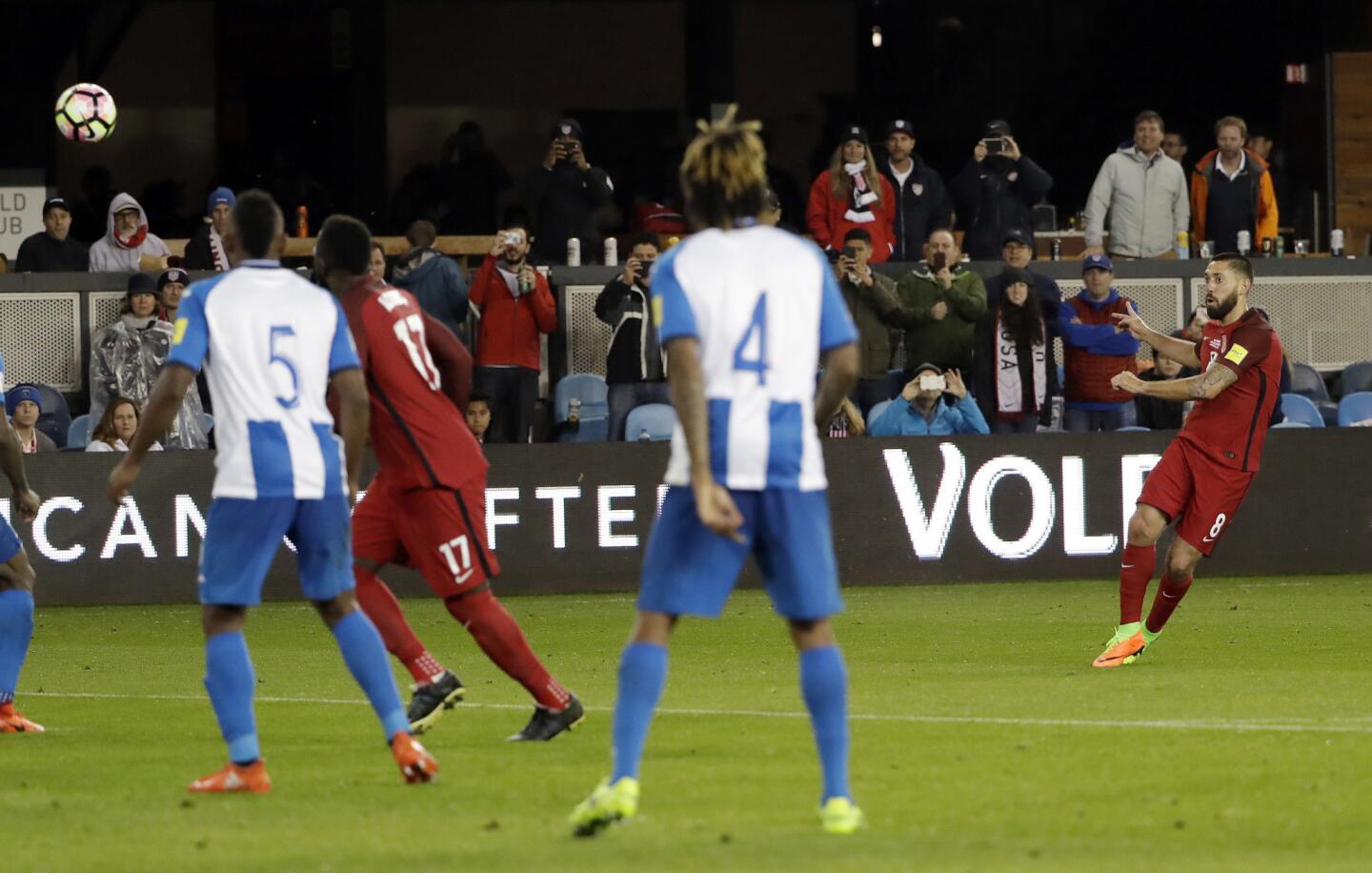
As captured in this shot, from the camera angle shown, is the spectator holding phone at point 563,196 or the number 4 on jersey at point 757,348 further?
the spectator holding phone at point 563,196

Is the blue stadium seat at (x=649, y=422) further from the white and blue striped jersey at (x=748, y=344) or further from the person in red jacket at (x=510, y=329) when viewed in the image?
the white and blue striped jersey at (x=748, y=344)

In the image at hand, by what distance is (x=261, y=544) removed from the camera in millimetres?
7719

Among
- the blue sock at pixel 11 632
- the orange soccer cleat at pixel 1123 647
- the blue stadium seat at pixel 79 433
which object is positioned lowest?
the orange soccer cleat at pixel 1123 647

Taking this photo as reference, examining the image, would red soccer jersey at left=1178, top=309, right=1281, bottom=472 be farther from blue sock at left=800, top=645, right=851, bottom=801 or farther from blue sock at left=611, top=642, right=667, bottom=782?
blue sock at left=611, top=642, right=667, bottom=782

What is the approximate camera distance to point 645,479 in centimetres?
1736

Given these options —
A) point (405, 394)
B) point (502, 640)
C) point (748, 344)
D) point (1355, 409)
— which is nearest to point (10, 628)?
point (405, 394)

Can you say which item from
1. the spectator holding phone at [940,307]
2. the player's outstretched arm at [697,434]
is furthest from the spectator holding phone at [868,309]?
the player's outstretched arm at [697,434]

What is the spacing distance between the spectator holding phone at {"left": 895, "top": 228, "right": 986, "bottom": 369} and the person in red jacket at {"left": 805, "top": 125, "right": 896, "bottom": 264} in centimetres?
72

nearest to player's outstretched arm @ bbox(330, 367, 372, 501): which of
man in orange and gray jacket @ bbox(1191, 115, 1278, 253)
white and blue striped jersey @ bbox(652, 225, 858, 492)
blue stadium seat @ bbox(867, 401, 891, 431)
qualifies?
white and blue striped jersey @ bbox(652, 225, 858, 492)

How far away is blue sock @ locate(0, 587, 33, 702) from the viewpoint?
9859 millimetres

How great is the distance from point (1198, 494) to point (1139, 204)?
900cm

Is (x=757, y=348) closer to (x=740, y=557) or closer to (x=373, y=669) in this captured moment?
(x=740, y=557)

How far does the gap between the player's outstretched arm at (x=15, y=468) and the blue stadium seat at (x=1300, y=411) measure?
40.0ft

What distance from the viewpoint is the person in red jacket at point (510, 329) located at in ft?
60.8
